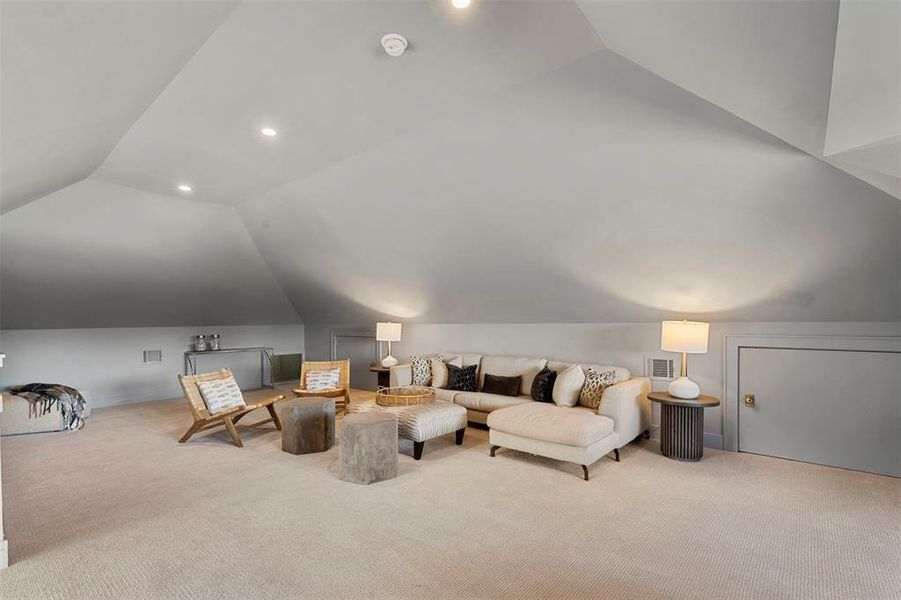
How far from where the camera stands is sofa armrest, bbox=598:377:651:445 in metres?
4.12

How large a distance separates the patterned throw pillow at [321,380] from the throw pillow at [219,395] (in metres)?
1.00

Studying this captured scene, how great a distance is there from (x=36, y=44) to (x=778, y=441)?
220 inches

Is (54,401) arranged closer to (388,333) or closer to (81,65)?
(388,333)

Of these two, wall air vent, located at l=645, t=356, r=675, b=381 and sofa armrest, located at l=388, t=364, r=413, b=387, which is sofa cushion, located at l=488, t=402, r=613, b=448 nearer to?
wall air vent, located at l=645, t=356, r=675, b=381

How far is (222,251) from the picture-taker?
6.61 metres

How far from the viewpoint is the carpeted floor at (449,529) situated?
2.28 m

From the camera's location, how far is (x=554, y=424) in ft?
12.7

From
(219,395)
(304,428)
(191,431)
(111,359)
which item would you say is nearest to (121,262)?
(111,359)

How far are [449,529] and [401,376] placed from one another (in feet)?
10.7

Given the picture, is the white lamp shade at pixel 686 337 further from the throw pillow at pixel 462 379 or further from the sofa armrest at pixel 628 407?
the throw pillow at pixel 462 379

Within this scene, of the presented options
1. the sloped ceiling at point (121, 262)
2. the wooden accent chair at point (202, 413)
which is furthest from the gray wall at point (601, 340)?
the sloped ceiling at point (121, 262)

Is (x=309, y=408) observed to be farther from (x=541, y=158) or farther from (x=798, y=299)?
(x=798, y=299)

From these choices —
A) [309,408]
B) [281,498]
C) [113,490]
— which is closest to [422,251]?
A: [309,408]

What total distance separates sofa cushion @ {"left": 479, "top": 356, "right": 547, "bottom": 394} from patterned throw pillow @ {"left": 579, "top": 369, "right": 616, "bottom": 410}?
77 cm
